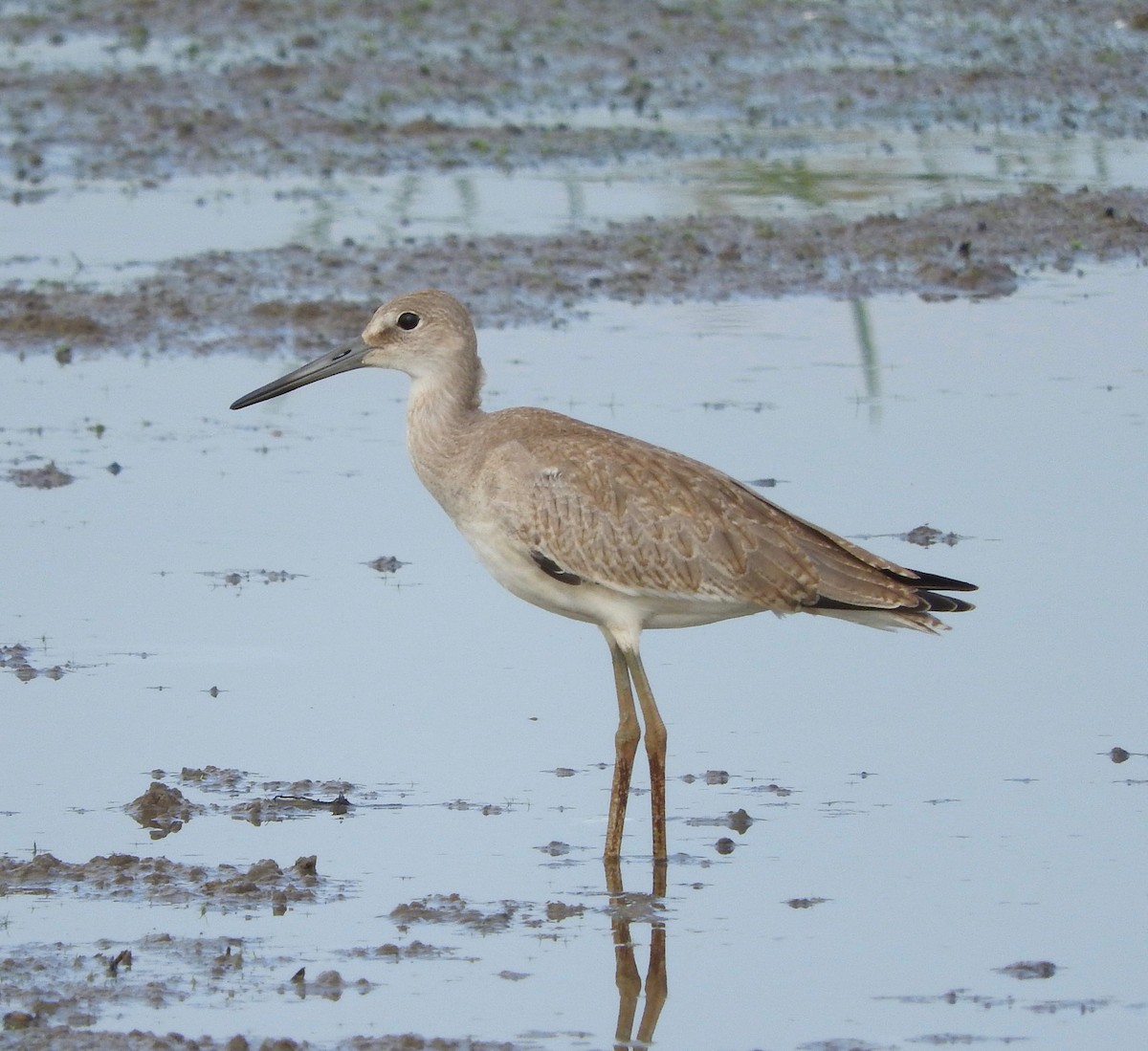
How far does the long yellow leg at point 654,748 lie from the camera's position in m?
7.01

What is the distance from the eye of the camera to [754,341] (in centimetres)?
1238

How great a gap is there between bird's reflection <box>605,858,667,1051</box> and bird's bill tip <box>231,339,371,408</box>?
1.82 m

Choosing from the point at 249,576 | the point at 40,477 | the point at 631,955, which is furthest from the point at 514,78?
the point at 631,955

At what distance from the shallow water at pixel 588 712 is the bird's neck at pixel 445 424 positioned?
0.79 metres

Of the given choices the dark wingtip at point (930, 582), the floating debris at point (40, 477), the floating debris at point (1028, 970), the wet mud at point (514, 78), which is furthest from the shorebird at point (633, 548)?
the wet mud at point (514, 78)

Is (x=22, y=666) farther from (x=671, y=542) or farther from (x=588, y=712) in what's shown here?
(x=671, y=542)

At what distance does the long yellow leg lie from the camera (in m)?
7.01

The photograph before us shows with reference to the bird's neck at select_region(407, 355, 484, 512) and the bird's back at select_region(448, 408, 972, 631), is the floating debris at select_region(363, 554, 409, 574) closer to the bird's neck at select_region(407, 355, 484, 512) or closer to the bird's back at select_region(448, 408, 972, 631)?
the bird's neck at select_region(407, 355, 484, 512)

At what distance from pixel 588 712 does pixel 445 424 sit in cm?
108

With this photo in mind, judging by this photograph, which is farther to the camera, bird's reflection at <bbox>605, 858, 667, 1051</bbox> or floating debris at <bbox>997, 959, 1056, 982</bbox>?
floating debris at <bbox>997, 959, 1056, 982</bbox>

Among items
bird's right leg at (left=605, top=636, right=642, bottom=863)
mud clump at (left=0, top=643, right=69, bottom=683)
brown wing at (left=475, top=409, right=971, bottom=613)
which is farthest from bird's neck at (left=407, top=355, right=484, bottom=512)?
mud clump at (left=0, top=643, right=69, bottom=683)

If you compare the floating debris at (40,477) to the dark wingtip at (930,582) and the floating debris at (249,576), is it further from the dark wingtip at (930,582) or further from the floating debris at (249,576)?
the dark wingtip at (930,582)

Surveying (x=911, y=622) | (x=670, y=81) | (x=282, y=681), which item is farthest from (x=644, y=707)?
(x=670, y=81)

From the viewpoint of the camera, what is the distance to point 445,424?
24.6ft
